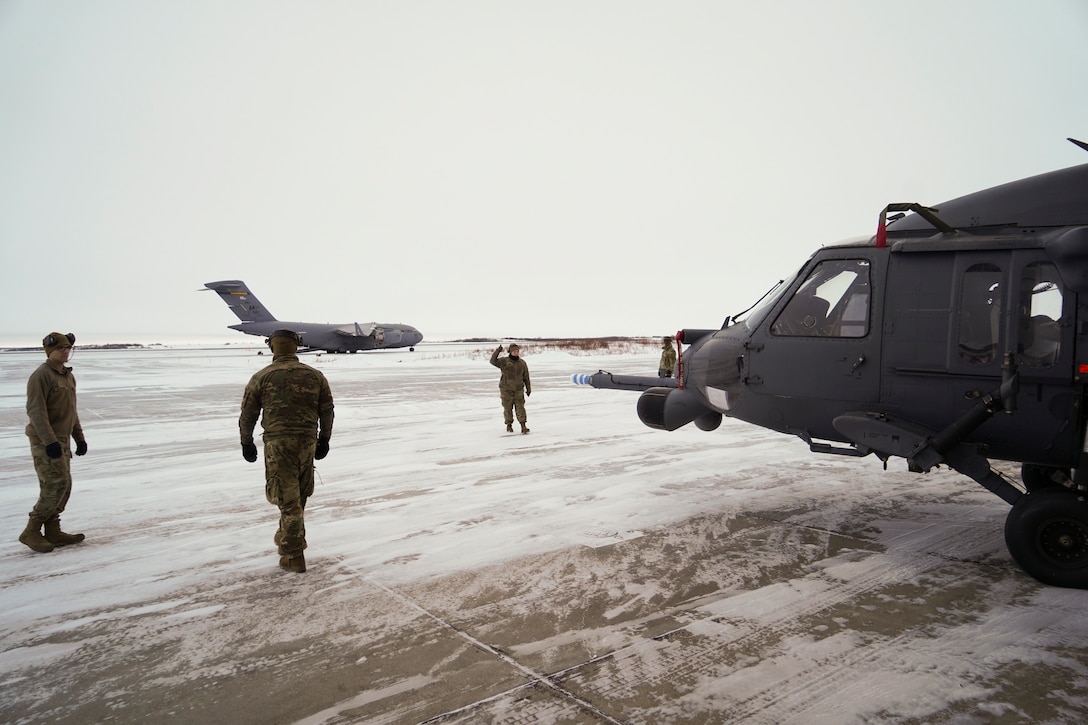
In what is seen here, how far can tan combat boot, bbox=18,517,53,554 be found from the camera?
5219mm

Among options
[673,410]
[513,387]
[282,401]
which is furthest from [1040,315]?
[513,387]

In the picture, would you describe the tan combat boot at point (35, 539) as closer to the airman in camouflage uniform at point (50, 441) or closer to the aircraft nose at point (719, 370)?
the airman in camouflage uniform at point (50, 441)

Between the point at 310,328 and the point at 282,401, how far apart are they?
42463mm

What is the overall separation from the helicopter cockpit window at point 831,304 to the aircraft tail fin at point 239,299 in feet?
153

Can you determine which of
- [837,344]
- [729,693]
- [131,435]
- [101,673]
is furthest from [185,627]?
[131,435]

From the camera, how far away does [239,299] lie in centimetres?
4541

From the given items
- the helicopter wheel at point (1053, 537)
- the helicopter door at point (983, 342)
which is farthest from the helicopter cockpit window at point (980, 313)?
the helicopter wheel at point (1053, 537)

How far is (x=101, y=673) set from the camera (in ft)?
10.8

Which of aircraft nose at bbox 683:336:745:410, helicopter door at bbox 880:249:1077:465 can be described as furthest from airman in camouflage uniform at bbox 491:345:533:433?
helicopter door at bbox 880:249:1077:465

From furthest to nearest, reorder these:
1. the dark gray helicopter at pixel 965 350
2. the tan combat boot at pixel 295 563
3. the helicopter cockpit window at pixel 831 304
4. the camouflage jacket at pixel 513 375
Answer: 1. the camouflage jacket at pixel 513 375
2. the helicopter cockpit window at pixel 831 304
3. the tan combat boot at pixel 295 563
4. the dark gray helicopter at pixel 965 350

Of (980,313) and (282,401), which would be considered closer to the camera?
(980,313)

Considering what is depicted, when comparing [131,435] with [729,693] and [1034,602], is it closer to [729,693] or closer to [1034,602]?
[729,693]

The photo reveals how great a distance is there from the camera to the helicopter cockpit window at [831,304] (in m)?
5.15

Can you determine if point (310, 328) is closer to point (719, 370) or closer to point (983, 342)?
point (719, 370)
